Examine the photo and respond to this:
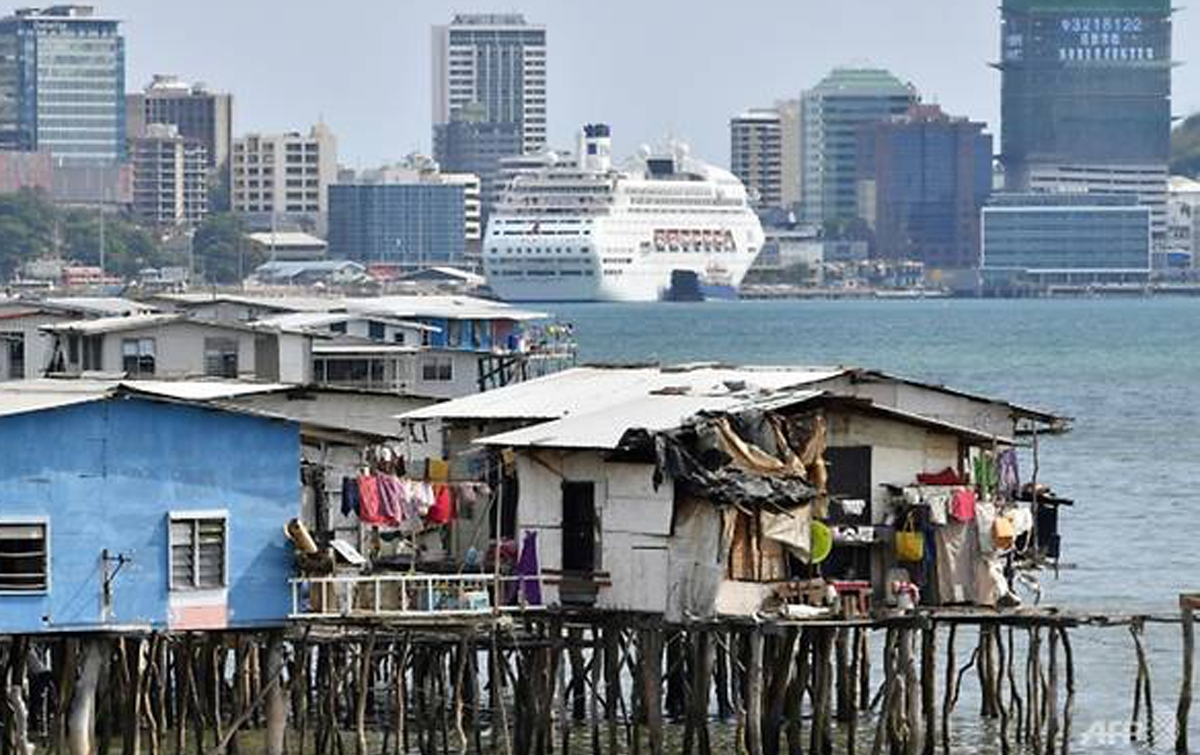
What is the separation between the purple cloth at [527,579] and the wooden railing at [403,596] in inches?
0.9

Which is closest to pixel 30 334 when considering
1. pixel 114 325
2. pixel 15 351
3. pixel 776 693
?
pixel 15 351

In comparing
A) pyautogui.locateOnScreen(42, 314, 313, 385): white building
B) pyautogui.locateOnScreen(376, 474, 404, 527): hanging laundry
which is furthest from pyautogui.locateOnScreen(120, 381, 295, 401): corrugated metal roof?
pyautogui.locateOnScreen(42, 314, 313, 385): white building

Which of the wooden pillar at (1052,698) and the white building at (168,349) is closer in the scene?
the wooden pillar at (1052,698)

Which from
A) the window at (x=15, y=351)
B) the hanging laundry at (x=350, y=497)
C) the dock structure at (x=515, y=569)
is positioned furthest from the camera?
the window at (x=15, y=351)

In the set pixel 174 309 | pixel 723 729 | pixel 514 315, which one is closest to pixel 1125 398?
pixel 514 315

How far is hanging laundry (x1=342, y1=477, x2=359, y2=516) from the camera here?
138ft

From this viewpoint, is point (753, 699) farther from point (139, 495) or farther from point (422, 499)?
point (139, 495)

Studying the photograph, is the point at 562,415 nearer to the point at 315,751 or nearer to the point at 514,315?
the point at 315,751

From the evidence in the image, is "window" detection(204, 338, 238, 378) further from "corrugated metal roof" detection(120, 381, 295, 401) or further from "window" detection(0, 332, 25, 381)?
"corrugated metal roof" detection(120, 381, 295, 401)

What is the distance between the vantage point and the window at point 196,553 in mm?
38469

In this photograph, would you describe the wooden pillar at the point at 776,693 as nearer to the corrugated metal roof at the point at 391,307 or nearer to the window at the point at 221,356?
the window at the point at 221,356

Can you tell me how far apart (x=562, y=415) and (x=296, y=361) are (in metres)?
23.3

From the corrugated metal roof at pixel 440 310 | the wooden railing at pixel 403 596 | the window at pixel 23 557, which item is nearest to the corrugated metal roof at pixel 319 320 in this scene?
the corrugated metal roof at pixel 440 310

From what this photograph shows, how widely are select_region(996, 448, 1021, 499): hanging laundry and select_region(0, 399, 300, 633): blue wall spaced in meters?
9.98
